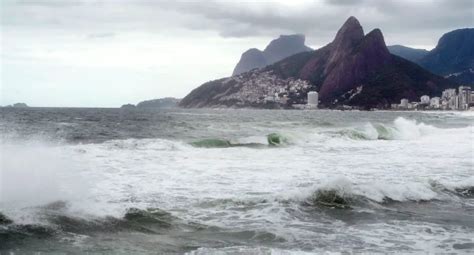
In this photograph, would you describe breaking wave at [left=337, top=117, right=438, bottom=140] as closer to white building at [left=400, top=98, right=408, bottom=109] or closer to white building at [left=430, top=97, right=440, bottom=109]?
white building at [left=400, top=98, right=408, bottom=109]

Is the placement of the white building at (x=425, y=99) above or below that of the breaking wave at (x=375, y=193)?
above

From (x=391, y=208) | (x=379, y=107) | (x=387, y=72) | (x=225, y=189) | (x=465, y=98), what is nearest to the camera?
(x=391, y=208)

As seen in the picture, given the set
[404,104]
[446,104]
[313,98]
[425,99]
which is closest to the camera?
[404,104]

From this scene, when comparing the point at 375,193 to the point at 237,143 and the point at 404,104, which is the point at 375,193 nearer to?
the point at 237,143

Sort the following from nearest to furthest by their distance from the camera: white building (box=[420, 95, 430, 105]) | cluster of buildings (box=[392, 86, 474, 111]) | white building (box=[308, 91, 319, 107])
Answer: cluster of buildings (box=[392, 86, 474, 111]), white building (box=[420, 95, 430, 105]), white building (box=[308, 91, 319, 107])

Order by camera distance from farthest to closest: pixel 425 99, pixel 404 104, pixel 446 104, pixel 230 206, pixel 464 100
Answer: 1. pixel 425 99
2. pixel 446 104
3. pixel 404 104
4. pixel 464 100
5. pixel 230 206

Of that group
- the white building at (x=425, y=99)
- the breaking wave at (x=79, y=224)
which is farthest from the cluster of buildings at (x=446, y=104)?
the breaking wave at (x=79, y=224)

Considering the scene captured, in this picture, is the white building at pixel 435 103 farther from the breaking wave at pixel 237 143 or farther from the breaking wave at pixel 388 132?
the breaking wave at pixel 237 143

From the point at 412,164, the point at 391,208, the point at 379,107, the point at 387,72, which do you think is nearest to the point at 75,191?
the point at 391,208

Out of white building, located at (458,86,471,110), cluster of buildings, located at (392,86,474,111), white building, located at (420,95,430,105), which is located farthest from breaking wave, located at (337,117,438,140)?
white building, located at (420,95,430,105)

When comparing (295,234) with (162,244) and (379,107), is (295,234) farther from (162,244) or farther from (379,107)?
(379,107)

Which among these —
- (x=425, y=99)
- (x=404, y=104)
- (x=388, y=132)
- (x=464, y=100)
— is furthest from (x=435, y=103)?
(x=388, y=132)
